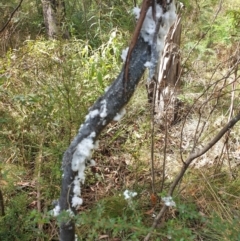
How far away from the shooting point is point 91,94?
2227mm

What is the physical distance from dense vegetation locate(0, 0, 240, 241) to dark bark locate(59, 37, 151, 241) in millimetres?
137

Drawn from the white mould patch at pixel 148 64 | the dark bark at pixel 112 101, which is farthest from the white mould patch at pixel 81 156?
the white mould patch at pixel 148 64

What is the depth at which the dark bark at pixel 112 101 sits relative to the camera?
94cm

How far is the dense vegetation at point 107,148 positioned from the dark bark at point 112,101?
137mm

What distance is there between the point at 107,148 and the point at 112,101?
1167mm

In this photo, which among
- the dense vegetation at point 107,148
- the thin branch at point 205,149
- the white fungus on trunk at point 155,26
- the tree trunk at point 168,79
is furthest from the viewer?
the tree trunk at point 168,79

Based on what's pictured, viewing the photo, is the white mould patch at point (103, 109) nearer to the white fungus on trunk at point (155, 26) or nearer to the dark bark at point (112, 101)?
the dark bark at point (112, 101)

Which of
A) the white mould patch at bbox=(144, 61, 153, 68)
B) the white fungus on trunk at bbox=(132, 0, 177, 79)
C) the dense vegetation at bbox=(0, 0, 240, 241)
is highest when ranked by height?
the white fungus on trunk at bbox=(132, 0, 177, 79)

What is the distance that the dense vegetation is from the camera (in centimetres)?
158

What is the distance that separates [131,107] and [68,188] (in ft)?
4.11

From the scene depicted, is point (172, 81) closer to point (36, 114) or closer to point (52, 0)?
point (36, 114)

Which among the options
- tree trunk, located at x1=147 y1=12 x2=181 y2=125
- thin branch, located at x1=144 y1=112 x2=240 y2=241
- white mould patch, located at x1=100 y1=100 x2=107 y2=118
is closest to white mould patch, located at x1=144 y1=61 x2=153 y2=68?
white mould patch, located at x1=100 y1=100 x2=107 y2=118

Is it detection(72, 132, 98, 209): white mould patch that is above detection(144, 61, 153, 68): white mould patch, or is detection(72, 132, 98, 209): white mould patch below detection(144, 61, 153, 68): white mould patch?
below

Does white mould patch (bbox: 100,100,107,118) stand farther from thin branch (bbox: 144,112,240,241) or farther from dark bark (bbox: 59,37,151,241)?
thin branch (bbox: 144,112,240,241)
